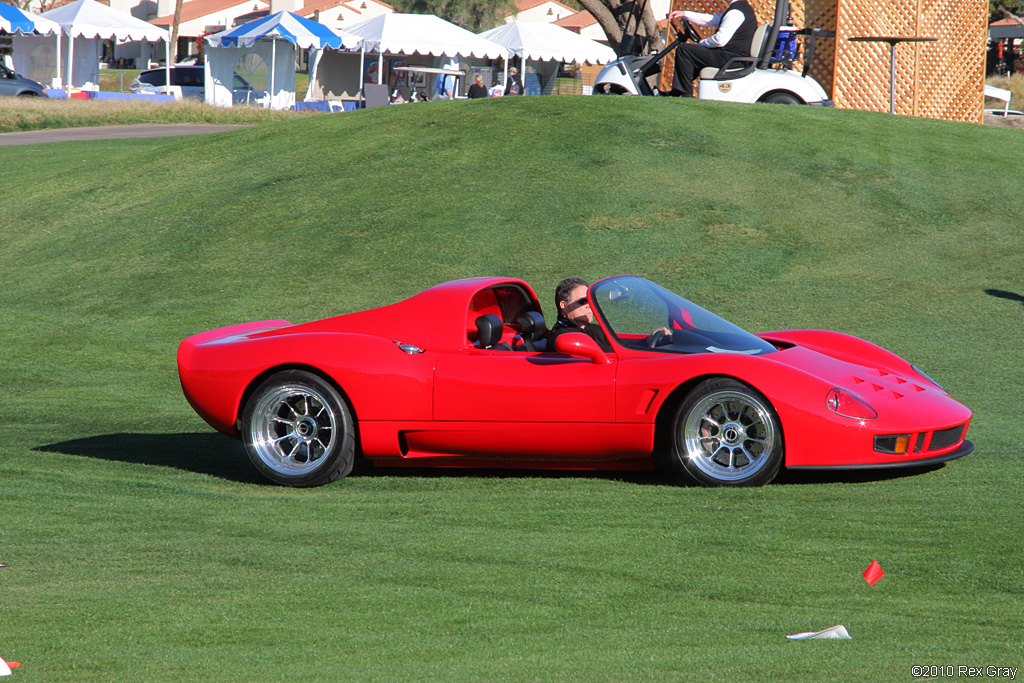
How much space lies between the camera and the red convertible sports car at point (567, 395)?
5793mm

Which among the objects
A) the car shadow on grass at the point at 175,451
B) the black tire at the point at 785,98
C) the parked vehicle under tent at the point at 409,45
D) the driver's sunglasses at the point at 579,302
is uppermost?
the parked vehicle under tent at the point at 409,45

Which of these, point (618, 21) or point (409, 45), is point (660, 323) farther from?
point (409, 45)

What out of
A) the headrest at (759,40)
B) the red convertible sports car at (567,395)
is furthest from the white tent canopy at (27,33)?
the red convertible sports car at (567,395)

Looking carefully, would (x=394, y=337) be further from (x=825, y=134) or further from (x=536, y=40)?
(x=536, y=40)

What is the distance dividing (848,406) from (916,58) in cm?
2279

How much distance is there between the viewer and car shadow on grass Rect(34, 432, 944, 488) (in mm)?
6121

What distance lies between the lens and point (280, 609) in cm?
409

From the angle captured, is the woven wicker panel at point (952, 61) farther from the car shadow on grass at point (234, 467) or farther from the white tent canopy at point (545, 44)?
the car shadow on grass at point (234, 467)

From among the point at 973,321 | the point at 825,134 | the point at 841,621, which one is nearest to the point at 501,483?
the point at 841,621

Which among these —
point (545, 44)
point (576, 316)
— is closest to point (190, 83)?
point (545, 44)

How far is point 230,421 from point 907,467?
389 centimetres

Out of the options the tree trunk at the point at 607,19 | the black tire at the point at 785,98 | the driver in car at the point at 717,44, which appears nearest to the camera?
the driver in car at the point at 717,44

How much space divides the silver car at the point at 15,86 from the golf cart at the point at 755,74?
101 ft

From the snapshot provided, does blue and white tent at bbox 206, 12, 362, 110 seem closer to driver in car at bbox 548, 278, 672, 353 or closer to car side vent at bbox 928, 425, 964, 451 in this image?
driver in car at bbox 548, 278, 672, 353
